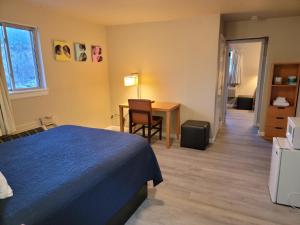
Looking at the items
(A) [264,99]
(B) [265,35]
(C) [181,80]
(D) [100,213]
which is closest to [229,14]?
(B) [265,35]

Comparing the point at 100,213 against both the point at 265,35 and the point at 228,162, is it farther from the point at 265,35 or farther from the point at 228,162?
the point at 265,35

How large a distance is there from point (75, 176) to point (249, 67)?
300 inches

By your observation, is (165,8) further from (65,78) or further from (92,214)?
(92,214)

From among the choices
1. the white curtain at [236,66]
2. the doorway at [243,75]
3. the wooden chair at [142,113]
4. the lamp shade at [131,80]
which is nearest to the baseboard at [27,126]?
the wooden chair at [142,113]

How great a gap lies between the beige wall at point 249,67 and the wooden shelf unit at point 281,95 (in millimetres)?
3537

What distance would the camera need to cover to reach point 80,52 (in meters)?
3.83

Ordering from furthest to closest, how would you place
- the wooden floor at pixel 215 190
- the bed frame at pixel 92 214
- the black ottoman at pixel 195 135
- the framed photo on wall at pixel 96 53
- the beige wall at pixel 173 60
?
1. the framed photo on wall at pixel 96 53
2. the beige wall at pixel 173 60
3. the black ottoman at pixel 195 135
4. the wooden floor at pixel 215 190
5. the bed frame at pixel 92 214

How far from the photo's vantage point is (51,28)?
3.26m

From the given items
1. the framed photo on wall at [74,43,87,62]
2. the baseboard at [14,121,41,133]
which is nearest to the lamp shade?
the framed photo on wall at [74,43,87,62]

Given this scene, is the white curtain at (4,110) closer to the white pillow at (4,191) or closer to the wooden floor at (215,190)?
the white pillow at (4,191)

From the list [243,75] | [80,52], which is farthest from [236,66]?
[80,52]

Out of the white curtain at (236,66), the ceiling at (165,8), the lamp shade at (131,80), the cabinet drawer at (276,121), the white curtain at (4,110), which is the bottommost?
the cabinet drawer at (276,121)

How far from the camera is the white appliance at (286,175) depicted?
79.5 inches

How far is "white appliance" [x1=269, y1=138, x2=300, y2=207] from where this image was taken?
2.02m
